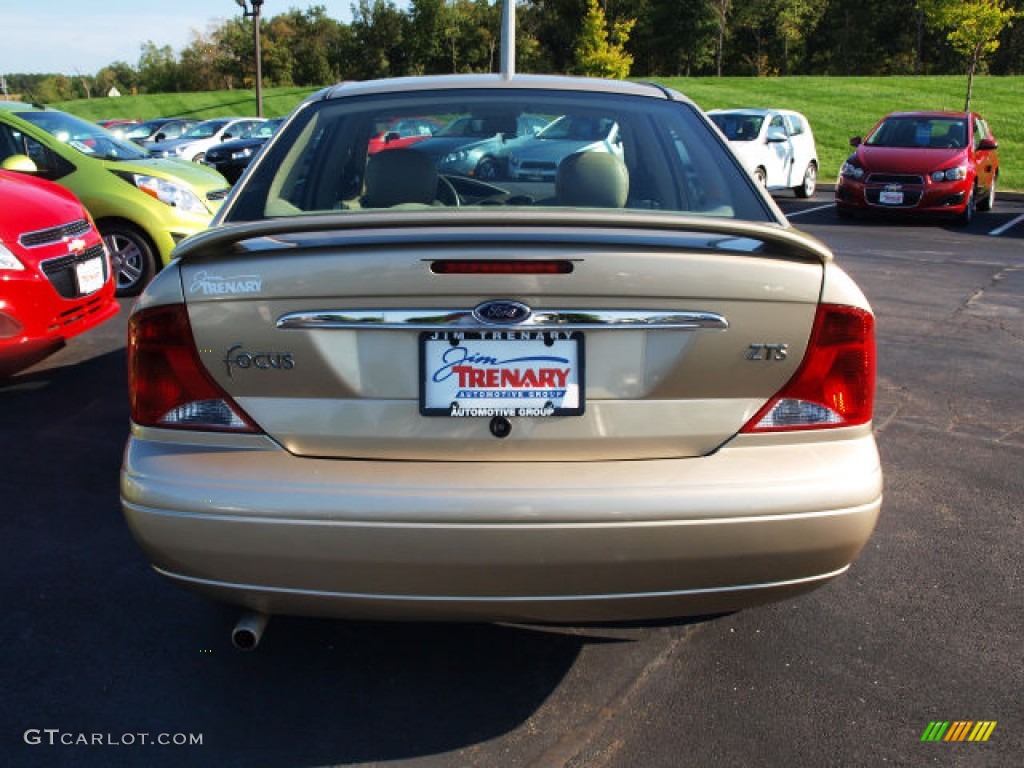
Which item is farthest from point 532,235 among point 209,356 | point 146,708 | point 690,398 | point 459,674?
point 146,708

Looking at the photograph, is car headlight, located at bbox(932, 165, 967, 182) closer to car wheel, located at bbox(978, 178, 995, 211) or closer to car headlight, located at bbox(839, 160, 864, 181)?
car headlight, located at bbox(839, 160, 864, 181)

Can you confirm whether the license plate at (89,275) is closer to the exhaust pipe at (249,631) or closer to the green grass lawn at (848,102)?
the exhaust pipe at (249,631)

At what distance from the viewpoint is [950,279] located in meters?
9.61

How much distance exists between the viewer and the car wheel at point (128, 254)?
797cm

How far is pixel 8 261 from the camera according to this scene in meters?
5.20

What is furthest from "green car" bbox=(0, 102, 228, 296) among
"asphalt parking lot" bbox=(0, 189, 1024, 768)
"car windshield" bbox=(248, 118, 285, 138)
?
"car windshield" bbox=(248, 118, 285, 138)

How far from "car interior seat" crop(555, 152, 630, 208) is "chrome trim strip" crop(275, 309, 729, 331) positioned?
914 millimetres

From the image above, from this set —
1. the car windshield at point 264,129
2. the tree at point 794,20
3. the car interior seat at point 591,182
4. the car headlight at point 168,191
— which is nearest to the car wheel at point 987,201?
the car headlight at point 168,191

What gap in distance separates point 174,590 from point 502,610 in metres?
1.48

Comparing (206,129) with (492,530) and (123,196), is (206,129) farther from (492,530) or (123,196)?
(492,530)

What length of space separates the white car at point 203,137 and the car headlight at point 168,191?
16.7 metres

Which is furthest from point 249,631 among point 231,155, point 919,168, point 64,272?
point 231,155

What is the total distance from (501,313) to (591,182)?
1.04 m

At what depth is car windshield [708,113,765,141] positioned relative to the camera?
56.1 ft
